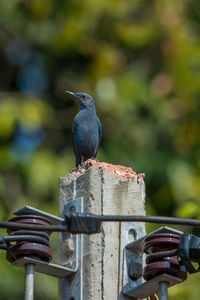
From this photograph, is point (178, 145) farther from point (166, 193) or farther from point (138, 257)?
point (138, 257)

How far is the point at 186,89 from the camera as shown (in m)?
9.48

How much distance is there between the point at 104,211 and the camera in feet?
13.5

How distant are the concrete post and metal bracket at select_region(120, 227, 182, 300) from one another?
36 mm

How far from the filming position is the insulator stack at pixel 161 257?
12.6ft

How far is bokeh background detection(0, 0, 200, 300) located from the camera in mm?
9016

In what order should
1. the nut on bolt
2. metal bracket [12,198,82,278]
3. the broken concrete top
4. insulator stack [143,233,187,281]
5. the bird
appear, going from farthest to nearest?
the bird, the broken concrete top, the nut on bolt, metal bracket [12,198,82,278], insulator stack [143,233,187,281]

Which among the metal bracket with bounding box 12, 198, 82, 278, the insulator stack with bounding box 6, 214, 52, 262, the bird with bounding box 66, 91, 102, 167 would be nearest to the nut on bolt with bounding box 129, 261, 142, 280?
the metal bracket with bounding box 12, 198, 82, 278

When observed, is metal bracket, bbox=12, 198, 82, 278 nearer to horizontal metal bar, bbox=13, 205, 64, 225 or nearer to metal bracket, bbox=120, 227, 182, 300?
horizontal metal bar, bbox=13, 205, 64, 225

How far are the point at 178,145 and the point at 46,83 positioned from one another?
1.93m

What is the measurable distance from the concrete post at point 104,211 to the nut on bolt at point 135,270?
49 mm

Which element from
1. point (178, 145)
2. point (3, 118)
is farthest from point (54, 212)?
point (178, 145)

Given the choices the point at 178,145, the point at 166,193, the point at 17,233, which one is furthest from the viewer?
the point at 178,145

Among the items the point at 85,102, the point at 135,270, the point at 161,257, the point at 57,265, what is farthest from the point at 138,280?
the point at 85,102

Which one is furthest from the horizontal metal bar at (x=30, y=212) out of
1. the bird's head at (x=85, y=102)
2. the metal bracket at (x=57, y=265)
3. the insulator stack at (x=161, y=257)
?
the bird's head at (x=85, y=102)
